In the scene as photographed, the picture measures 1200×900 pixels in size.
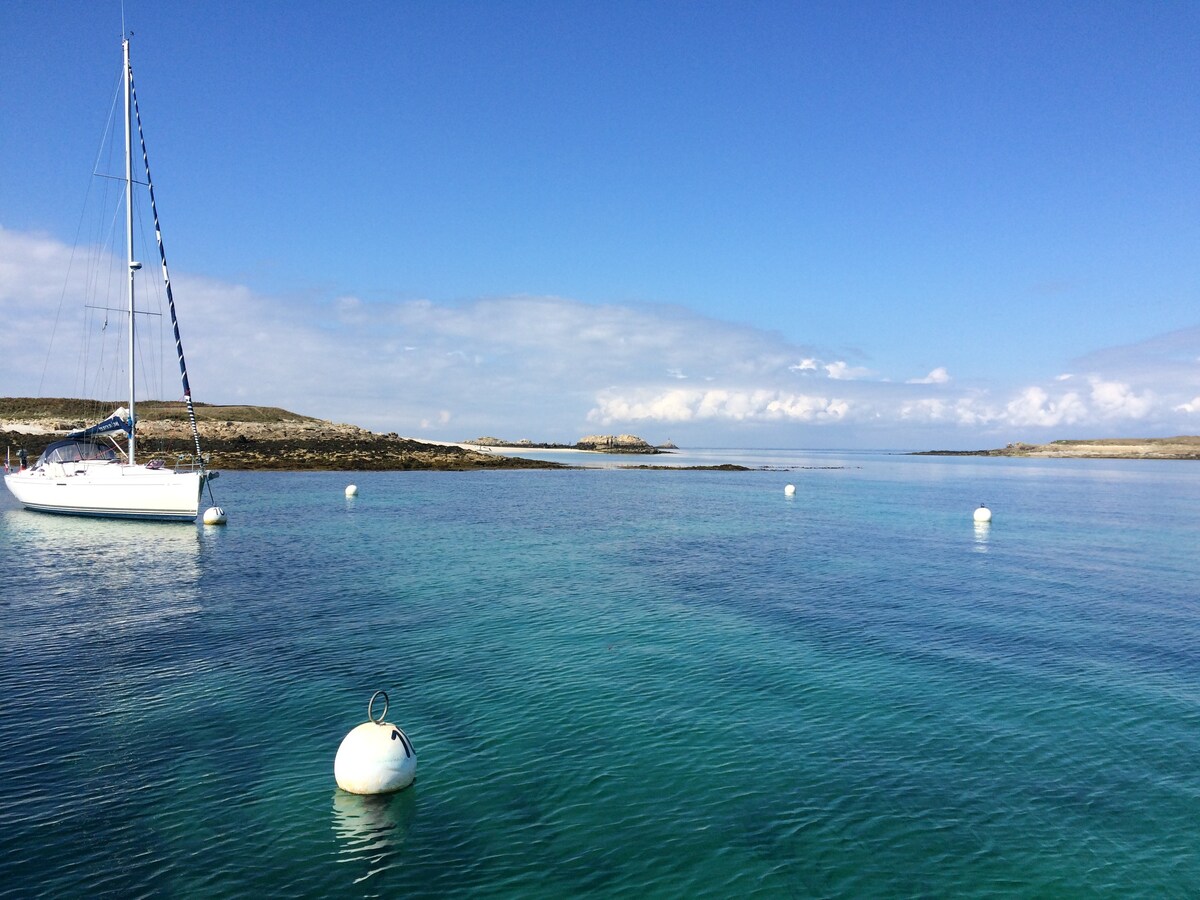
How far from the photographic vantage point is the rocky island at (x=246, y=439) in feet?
342

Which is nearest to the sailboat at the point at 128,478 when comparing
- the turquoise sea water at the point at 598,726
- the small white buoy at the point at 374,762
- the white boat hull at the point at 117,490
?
the white boat hull at the point at 117,490

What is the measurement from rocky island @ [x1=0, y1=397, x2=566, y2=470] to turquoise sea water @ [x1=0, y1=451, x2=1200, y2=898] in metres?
75.5

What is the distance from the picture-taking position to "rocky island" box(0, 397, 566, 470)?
104125mm

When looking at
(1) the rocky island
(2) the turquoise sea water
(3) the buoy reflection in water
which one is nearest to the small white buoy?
(3) the buoy reflection in water

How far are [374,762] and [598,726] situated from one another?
499 centimetres

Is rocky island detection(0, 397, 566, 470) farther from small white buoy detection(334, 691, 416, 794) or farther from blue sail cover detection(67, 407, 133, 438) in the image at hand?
small white buoy detection(334, 691, 416, 794)

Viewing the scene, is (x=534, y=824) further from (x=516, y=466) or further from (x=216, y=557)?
(x=516, y=466)

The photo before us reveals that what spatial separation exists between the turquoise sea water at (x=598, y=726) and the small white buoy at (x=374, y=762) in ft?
0.93

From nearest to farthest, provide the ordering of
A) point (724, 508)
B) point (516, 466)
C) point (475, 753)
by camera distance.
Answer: point (475, 753) → point (724, 508) → point (516, 466)

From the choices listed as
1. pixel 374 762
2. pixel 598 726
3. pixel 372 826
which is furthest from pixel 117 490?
pixel 372 826

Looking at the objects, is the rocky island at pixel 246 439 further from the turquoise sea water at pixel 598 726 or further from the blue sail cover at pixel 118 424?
the turquoise sea water at pixel 598 726

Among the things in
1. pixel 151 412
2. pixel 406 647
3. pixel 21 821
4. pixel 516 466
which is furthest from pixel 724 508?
pixel 151 412

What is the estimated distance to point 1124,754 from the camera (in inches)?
541

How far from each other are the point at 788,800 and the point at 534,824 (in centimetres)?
436
